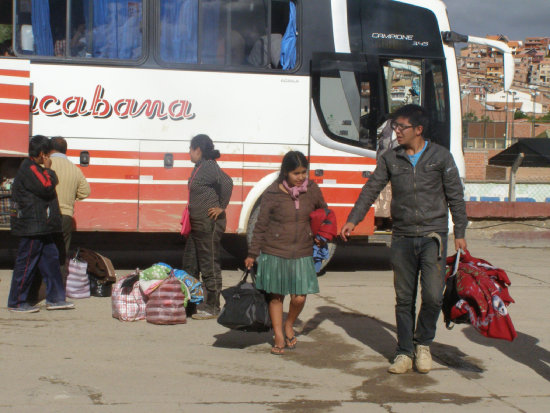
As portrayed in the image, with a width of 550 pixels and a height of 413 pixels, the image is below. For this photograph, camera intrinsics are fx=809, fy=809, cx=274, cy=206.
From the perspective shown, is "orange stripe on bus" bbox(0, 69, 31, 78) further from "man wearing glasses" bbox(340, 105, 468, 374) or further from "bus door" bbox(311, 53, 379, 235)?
"man wearing glasses" bbox(340, 105, 468, 374)

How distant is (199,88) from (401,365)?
578 cm

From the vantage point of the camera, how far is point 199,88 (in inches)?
425

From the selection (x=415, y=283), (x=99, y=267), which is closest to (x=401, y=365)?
(x=415, y=283)

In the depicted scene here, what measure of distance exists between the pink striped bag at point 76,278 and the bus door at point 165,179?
1.80m

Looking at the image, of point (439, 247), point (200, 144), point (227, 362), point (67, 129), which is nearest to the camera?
point (439, 247)

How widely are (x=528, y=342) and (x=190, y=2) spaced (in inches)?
249

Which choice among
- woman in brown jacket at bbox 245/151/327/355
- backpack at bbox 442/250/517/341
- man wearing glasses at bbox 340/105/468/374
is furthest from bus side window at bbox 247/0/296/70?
backpack at bbox 442/250/517/341

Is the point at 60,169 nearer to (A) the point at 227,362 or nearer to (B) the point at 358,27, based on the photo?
(A) the point at 227,362

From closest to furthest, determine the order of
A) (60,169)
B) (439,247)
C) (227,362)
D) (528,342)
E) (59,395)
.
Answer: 1. (59,395)
2. (439,247)
3. (227,362)
4. (528,342)
5. (60,169)

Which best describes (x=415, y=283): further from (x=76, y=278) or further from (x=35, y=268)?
(x=76, y=278)

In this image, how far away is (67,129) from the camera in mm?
10461

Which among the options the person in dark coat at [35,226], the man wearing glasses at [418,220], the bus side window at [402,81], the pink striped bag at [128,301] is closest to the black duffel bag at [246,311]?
the man wearing glasses at [418,220]

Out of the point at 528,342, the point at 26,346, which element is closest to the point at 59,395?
the point at 26,346

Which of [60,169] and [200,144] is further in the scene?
[60,169]
